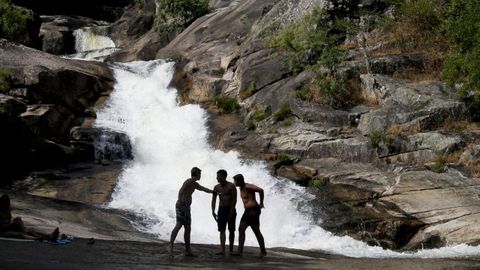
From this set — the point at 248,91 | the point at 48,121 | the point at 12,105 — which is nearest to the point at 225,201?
the point at 48,121

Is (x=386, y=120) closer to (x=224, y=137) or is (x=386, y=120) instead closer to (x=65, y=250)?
(x=224, y=137)

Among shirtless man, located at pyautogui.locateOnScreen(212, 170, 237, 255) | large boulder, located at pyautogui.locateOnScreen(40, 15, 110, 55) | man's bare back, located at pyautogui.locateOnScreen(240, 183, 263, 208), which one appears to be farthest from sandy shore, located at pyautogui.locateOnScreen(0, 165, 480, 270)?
large boulder, located at pyautogui.locateOnScreen(40, 15, 110, 55)

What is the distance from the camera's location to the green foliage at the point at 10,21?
37906 millimetres

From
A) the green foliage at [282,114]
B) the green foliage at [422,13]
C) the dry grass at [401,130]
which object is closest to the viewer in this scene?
the dry grass at [401,130]

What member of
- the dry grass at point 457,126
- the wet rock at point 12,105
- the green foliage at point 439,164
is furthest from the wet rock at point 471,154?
the wet rock at point 12,105

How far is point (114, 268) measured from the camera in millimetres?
11367

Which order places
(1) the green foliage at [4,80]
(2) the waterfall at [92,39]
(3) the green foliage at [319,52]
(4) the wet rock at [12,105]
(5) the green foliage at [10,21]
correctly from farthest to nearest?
1. (2) the waterfall at [92,39]
2. (5) the green foliage at [10,21]
3. (1) the green foliage at [4,80]
4. (3) the green foliage at [319,52]
5. (4) the wet rock at [12,105]

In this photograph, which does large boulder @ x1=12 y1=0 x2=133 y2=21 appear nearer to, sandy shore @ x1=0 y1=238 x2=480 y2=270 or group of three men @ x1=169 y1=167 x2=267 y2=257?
sandy shore @ x1=0 y1=238 x2=480 y2=270

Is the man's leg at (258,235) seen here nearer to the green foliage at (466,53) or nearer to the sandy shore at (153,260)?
the sandy shore at (153,260)

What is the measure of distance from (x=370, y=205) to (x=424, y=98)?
269 inches

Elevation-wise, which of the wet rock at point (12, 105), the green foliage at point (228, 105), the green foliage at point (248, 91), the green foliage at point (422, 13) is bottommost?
the wet rock at point (12, 105)

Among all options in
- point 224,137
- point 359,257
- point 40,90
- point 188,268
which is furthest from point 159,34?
point 188,268

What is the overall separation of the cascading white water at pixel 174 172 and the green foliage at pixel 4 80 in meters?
4.95

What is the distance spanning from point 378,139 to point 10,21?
27.4 metres
